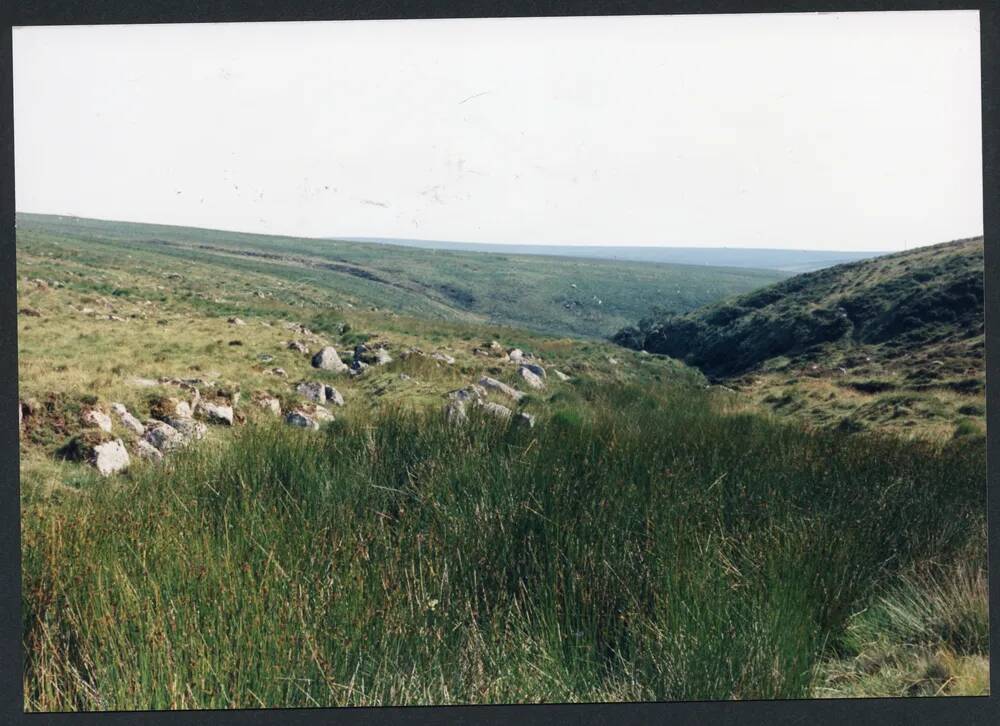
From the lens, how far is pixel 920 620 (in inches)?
137

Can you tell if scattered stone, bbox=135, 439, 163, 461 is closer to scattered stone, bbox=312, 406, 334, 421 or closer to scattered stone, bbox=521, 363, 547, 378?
scattered stone, bbox=312, 406, 334, 421

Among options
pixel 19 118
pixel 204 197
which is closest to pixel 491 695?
pixel 204 197

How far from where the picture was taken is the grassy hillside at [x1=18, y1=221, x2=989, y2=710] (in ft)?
10.5

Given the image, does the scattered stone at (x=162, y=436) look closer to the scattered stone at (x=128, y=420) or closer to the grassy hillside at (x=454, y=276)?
the scattered stone at (x=128, y=420)

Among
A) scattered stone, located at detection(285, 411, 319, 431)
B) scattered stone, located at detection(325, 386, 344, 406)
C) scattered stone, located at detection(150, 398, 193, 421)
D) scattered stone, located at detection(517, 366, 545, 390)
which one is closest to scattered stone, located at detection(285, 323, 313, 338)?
scattered stone, located at detection(325, 386, 344, 406)

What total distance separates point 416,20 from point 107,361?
215 cm

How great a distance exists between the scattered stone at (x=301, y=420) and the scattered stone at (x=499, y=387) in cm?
89

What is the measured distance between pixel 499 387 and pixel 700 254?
1.24 m

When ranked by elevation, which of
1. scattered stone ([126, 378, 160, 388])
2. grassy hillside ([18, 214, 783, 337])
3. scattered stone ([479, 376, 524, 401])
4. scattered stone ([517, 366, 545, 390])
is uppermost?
grassy hillside ([18, 214, 783, 337])

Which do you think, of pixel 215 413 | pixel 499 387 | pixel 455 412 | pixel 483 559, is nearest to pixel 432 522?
pixel 483 559

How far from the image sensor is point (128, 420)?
12.9ft

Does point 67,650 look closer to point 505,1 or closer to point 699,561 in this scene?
point 699,561

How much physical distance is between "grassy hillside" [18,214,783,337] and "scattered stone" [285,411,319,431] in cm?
62

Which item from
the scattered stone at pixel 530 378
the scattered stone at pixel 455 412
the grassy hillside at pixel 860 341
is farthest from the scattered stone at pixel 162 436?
the grassy hillside at pixel 860 341
